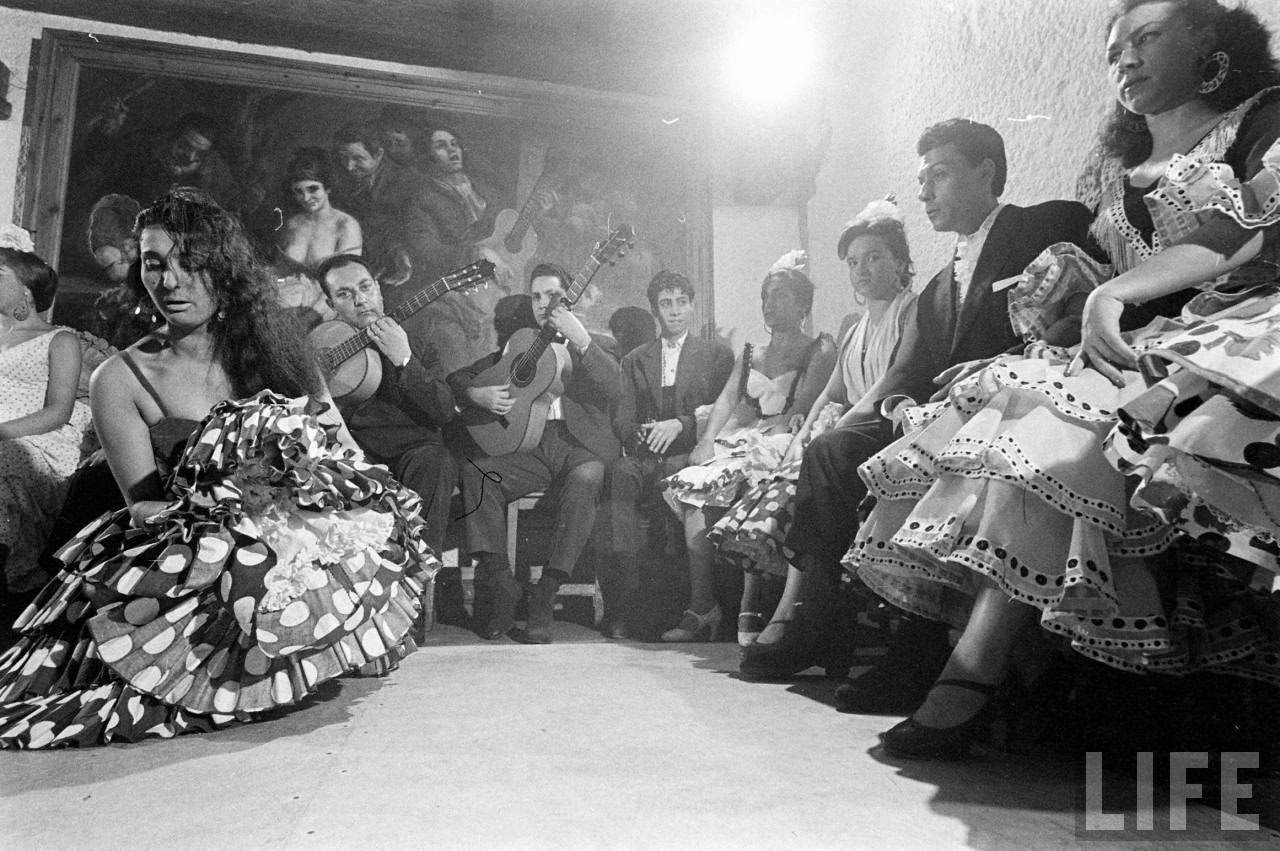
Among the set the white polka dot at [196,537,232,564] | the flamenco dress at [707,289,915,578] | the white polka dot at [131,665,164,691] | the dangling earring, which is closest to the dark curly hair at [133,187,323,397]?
the white polka dot at [196,537,232,564]

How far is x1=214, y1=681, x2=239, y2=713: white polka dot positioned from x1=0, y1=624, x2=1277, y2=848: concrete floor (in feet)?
0.21

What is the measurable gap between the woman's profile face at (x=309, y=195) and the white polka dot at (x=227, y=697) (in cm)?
207

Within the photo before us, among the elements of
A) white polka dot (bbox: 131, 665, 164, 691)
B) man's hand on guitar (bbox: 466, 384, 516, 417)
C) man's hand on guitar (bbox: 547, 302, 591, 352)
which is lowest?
white polka dot (bbox: 131, 665, 164, 691)

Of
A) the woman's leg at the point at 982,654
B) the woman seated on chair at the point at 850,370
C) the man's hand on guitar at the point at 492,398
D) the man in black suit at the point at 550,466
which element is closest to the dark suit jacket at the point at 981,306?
the woman seated on chair at the point at 850,370

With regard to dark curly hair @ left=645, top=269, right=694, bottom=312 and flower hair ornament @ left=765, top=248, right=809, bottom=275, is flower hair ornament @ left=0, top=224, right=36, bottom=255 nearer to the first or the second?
dark curly hair @ left=645, top=269, right=694, bottom=312

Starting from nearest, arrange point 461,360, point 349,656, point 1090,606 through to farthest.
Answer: point 1090,606, point 349,656, point 461,360

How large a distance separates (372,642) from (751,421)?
5.94ft

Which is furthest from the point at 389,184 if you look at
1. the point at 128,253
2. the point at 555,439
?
the point at 555,439

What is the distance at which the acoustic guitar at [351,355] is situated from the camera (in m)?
3.41

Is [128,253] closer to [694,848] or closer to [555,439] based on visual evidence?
[555,439]

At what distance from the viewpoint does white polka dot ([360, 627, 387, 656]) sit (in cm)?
216

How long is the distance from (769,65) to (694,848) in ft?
10.2

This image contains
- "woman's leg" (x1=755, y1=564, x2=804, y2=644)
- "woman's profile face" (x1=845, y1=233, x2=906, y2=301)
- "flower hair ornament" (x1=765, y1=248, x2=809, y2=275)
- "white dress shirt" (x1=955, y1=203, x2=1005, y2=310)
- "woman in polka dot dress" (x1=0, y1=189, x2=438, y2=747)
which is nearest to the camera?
"woman in polka dot dress" (x1=0, y1=189, x2=438, y2=747)

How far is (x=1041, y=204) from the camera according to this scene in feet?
7.47
